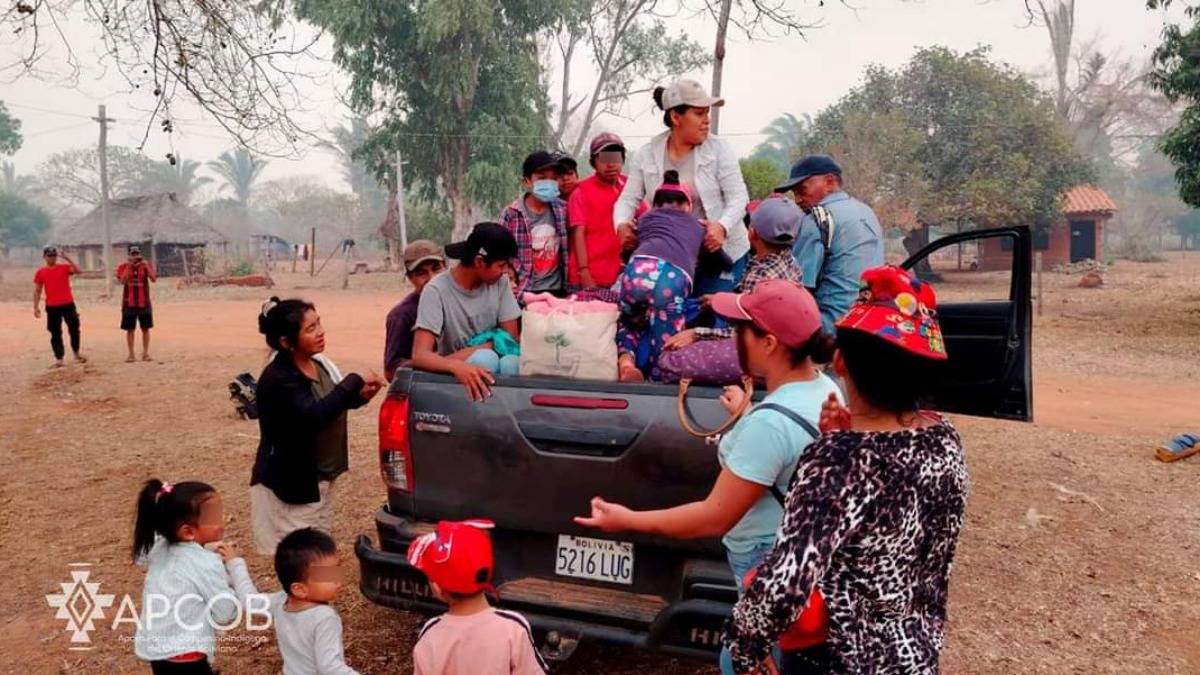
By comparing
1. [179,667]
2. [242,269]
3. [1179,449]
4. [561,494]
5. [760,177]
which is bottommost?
[1179,449]

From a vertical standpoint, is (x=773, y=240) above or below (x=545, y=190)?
below

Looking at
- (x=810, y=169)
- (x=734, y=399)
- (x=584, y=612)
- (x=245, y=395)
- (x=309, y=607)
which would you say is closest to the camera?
(x=734, y=399)

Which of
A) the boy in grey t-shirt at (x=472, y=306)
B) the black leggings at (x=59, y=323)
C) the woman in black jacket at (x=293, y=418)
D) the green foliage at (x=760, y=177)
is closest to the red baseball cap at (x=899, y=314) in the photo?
the boy in grey t-shirt at (x=472, y=306)

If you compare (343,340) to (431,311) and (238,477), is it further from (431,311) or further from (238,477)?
(431,311)

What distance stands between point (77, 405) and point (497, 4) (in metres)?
24.8

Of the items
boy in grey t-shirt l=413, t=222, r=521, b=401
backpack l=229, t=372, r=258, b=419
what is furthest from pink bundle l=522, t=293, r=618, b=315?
backpack l=229, t=372, r=258, b=419

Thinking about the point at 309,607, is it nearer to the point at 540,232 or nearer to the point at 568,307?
the point at 568,307

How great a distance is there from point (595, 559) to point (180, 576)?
1.37m

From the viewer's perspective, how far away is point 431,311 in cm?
388

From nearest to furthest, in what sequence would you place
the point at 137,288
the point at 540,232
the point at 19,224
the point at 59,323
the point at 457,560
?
the point at 457,560 < the point at 540,232 < the point at 59,323 < the point at 137,288 < the point at 19,224

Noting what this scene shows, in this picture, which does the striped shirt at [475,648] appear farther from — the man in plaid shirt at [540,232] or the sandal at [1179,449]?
the sandal at [1179,449]

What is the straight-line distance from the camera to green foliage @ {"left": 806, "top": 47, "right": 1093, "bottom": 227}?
1180 inches

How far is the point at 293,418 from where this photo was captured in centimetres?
349

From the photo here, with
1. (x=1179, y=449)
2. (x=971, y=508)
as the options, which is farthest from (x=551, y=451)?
(x=1179, y=449)
